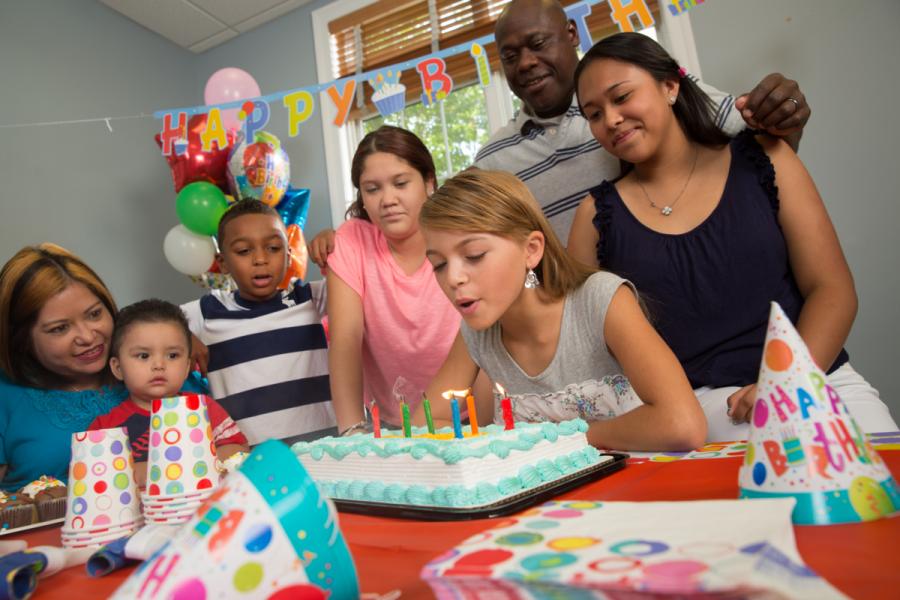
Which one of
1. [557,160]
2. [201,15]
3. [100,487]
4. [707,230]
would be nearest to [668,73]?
[707,230]

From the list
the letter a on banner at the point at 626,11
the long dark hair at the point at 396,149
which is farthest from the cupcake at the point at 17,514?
the letter a on banner at the point at 626,11

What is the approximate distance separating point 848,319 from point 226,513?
1457 millimetres

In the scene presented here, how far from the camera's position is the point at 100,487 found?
949mm

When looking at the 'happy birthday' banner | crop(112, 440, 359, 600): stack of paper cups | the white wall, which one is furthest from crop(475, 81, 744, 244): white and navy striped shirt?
crop(112, 440, 359, 600): stack of paper cups

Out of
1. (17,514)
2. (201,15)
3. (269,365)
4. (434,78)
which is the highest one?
(201,15)

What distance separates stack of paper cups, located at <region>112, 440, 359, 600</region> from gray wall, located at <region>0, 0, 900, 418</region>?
313 cm

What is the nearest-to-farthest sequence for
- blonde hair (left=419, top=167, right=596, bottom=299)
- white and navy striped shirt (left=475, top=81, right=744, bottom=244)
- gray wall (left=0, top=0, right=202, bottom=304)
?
blonde hair (left=419, top=167, right=596, bottom=299) → white and navy striped shirt (left=475, top=81, right=744, bottom=244) → gray wall (left=0, top=0, right=202, bottom=304)

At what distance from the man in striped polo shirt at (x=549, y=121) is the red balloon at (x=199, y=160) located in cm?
206

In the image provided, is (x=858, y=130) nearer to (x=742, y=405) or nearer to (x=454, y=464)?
(x=742, y=405)

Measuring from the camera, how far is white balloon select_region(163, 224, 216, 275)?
378cm

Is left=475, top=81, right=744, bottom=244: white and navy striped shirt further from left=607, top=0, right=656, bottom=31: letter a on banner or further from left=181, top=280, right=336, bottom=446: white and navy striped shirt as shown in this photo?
left=181, top=280, right=336, bottom=446: white and navy striped shirt

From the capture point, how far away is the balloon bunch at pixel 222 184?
358cm

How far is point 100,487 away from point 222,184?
312cm

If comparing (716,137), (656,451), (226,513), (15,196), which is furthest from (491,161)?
(15,196)
